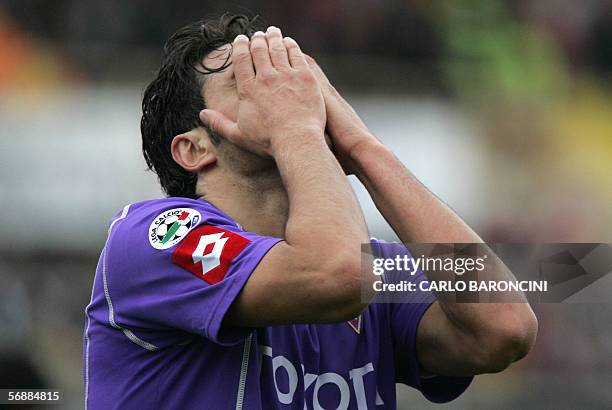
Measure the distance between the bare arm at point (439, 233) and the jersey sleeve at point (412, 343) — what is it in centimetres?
10

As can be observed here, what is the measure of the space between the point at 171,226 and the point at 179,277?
0.18 m

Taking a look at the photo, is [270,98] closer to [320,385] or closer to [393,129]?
[320,385]

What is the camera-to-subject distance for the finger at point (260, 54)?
324cm

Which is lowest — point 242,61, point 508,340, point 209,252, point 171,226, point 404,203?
point 508,340

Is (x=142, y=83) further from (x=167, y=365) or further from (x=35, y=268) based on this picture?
(x=167, y=365)

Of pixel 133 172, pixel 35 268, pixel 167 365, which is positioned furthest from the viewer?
pixel 133 172

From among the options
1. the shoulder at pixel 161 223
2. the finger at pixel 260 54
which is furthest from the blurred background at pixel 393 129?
the finger at pixel 260 54

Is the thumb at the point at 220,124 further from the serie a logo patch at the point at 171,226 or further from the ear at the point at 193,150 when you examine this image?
the serie a logo patch at the point at 171,226

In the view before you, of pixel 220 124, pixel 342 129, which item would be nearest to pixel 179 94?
pixel 220 124

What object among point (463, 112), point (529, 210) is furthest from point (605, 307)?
point (463, 112)

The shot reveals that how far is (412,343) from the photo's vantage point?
11.3 ft

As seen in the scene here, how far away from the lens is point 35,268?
30.8ft

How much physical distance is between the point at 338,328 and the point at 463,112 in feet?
25.6

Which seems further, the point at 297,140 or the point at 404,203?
the point at 404,203
